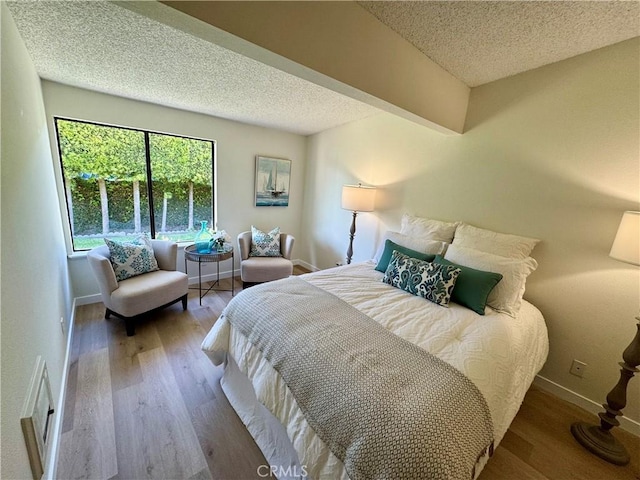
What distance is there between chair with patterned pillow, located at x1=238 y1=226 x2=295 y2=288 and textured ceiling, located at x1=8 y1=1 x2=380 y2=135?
1594 millimetres

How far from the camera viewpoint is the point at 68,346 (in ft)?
6.39

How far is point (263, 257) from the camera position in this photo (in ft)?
11.0

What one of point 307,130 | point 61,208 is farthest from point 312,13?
point 61,208

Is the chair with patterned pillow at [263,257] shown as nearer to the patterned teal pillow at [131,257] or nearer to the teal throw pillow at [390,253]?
the patterned teal pillow at [131,257]

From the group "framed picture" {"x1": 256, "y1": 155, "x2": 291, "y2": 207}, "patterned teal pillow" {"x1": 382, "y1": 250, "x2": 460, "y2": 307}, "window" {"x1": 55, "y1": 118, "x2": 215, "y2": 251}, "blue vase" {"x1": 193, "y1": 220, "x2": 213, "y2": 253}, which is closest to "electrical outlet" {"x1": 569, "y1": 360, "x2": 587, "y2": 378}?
"patterned teal pillow" {"x1": 382, "y1": 250, "x2": 460, "y2": 307}

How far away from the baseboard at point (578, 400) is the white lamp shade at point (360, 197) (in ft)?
7.15

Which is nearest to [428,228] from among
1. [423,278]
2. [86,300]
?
[423,278]

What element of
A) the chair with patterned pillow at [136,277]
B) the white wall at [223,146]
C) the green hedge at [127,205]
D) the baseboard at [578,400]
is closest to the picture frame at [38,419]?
the chair with patterned pillow at [136,277]

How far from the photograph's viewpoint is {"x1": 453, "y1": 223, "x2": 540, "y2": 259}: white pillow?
188cm

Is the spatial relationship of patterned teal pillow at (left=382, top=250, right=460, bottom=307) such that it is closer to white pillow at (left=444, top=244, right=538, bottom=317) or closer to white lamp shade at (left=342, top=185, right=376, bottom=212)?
white pillow at (left=444, top=244, right=538, bottom=317)

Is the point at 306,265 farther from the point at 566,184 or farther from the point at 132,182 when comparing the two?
the point at 566,184

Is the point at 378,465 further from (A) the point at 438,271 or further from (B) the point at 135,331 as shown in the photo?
(B) the point at 135,331

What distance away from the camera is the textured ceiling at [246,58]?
130cm

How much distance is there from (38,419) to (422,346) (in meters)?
1.75
